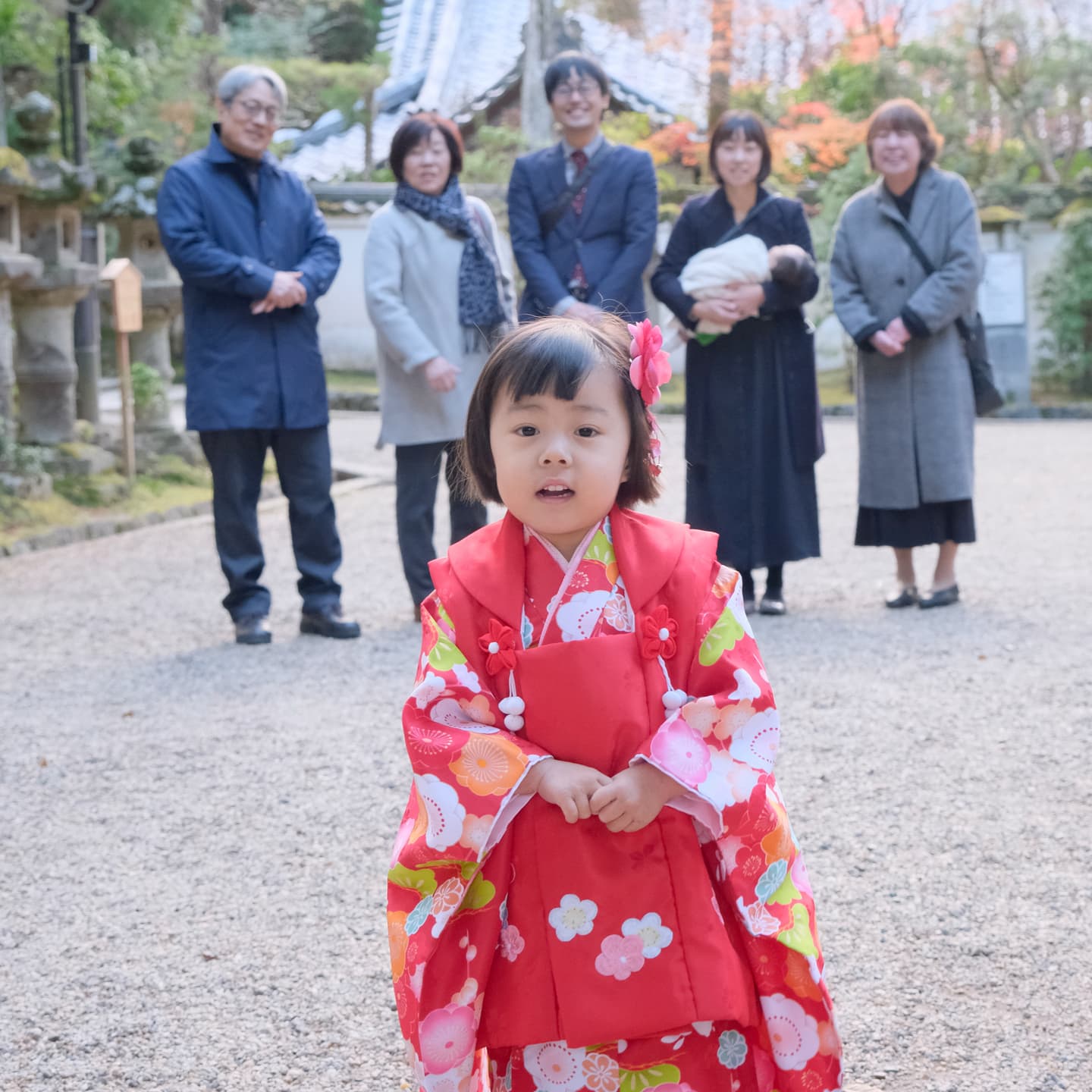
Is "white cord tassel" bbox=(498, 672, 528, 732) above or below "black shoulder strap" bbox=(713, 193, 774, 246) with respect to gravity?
below

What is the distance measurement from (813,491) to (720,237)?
0.99 metres

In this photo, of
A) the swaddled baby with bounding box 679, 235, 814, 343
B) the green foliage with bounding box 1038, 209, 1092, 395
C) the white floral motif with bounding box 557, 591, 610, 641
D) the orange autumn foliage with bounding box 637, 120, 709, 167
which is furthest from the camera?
the orange autumn foliage with bounding box 637, 120, 709, 167

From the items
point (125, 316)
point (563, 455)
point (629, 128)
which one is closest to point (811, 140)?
point (629, 128)

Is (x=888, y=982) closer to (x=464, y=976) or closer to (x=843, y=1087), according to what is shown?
(x=843, y=1087)

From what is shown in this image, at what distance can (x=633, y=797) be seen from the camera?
5.42ft

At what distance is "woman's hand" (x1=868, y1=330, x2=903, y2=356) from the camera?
5031 millimetres

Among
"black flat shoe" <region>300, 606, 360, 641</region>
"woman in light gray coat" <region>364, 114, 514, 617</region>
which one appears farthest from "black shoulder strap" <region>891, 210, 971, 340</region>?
"black flat shoe" <region>300, 606, 360, 641</region>

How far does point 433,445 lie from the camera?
5059 millimetres

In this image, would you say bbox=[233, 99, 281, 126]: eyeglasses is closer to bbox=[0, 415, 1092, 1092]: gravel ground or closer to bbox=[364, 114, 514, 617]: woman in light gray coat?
bbox=[364, 114, 514, 617]: woman in light gray coat

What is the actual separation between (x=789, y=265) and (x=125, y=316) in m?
4.96

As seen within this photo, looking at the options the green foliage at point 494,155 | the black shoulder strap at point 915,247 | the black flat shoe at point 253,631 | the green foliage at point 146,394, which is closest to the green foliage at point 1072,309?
the green foliage at point 494,155

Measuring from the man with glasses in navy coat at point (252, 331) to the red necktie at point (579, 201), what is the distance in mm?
867

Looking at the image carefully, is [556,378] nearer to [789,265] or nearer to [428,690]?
[428,690]

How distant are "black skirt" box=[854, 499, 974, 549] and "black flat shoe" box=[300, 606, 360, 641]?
1.94 m
